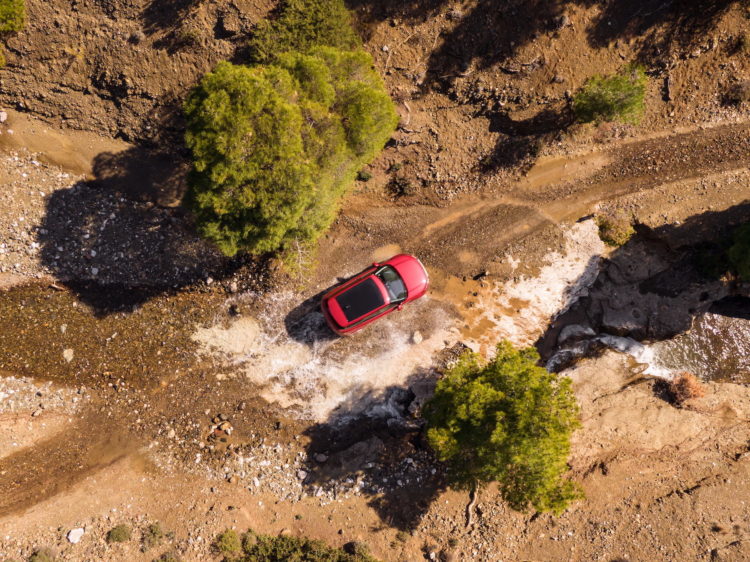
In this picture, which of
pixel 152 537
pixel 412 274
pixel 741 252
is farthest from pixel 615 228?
pixel 152 537

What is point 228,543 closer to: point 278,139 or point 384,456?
point 384,456

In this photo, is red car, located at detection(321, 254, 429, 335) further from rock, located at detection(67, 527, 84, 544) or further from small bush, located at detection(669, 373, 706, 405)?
rock, located at detection(67, 527, 84, 544)

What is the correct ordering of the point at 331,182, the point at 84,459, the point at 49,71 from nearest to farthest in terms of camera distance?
the point at 331,182 → the point at 49,71 → the point at 84,459

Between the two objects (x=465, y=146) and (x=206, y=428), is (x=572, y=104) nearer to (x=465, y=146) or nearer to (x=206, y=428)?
(x=465, y=146)

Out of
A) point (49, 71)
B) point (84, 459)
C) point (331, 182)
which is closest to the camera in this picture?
point (331, 182)

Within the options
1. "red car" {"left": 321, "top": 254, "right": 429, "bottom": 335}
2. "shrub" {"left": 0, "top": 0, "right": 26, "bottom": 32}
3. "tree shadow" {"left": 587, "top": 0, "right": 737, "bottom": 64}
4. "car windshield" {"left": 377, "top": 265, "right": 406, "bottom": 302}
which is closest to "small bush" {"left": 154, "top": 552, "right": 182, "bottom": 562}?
"red car" {"left": 321, "top": 254, "right": 429, "bottom": 335}

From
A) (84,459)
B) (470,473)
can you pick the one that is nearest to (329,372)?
(470,473)

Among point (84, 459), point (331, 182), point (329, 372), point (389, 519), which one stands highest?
point (331, 182)

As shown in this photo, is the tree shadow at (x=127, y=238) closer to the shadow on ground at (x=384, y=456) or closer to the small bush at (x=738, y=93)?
the shadow on ground at (x=384, y=456)
